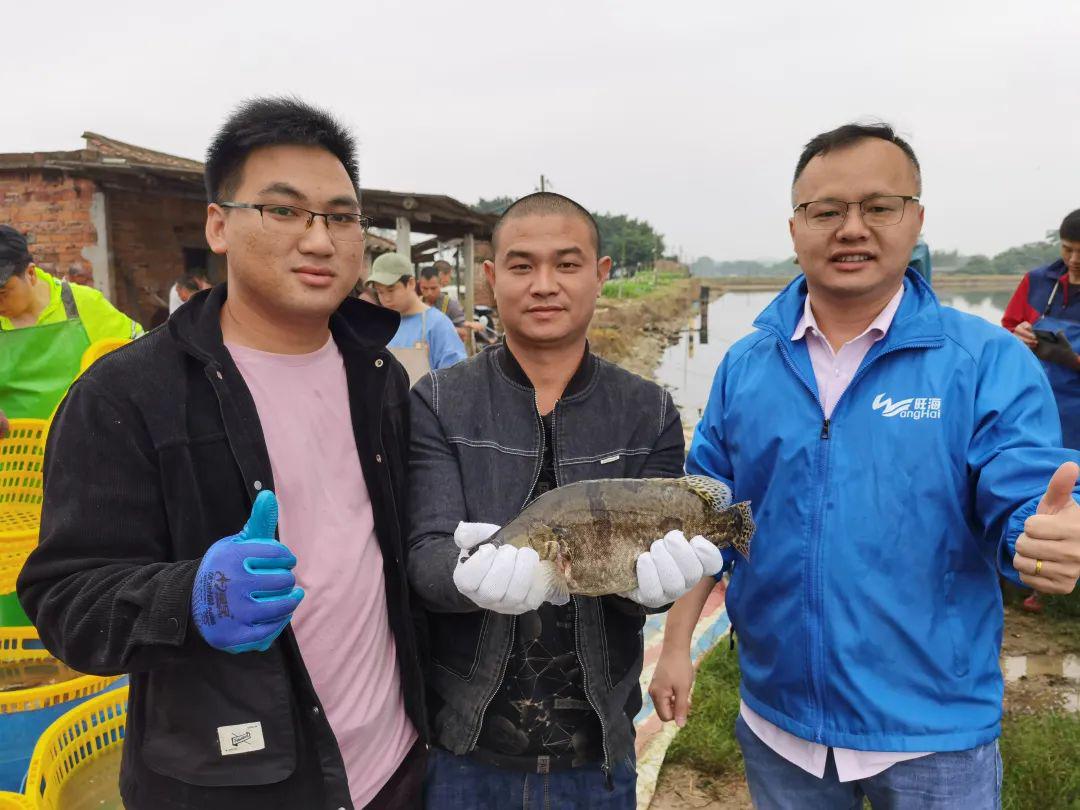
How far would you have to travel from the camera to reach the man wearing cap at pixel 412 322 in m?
6.95

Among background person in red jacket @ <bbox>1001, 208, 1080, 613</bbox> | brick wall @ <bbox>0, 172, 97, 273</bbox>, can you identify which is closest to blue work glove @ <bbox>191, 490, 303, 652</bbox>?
background person in red jacket @ <bbox>1001, 208, 1080, 613</bbox>

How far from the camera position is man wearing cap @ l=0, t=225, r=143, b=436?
429 centimetres

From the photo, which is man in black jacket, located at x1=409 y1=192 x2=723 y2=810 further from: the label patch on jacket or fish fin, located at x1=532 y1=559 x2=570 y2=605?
the label patch on jacket

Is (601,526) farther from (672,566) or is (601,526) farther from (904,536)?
(904,536)

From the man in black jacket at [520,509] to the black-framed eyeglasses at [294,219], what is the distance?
58 cm

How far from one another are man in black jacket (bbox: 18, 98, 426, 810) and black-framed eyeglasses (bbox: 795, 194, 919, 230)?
1617 millimetres

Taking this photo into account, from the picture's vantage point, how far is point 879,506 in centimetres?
228

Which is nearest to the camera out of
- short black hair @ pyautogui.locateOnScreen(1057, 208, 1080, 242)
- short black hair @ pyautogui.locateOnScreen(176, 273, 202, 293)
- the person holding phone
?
short black hair @ pyautogui.locateOnScreen(1057, 208, 1080, 242)

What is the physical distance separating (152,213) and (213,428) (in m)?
13.6

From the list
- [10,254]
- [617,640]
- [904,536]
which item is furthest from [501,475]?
[10,254]

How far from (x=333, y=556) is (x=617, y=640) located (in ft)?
3.38

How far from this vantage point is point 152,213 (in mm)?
13375

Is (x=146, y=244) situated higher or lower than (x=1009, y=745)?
higher

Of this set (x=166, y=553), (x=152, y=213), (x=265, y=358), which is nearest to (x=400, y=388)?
(x=265, y=358)
